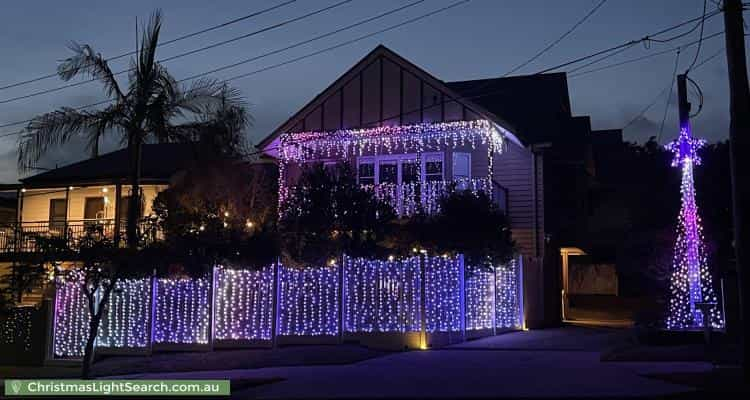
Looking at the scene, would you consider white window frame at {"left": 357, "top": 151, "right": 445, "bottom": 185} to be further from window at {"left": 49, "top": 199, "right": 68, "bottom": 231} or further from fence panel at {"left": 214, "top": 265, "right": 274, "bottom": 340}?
window at {"left": 49, "top": 199, "right": 68, "bottom": 231}

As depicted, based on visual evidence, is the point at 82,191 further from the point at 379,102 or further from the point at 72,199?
the point at 379,102

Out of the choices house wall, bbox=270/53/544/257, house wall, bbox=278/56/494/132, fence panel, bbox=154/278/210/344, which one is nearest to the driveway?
fence panel, bbox=154/278/210/344

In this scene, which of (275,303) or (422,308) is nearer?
(422,308)

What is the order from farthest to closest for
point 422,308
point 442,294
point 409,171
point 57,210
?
point 57,210
point 409,171
point 442,294
point 422,308

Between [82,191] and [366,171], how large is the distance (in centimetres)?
1236

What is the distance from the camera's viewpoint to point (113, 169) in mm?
28500

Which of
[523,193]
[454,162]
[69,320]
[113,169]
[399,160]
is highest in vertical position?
[113,169]

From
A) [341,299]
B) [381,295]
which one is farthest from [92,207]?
[381,295]

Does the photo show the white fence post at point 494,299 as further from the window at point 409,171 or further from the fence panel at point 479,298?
the window at point 409,171

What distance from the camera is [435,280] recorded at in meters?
16.0

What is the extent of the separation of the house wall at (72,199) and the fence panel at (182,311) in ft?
35.3

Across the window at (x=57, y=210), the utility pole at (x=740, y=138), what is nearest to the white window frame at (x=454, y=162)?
the utility pole at (x=740, y=138)

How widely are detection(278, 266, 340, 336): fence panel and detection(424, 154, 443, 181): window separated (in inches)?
288

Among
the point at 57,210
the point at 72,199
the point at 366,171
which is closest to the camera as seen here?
the point at 366,171
